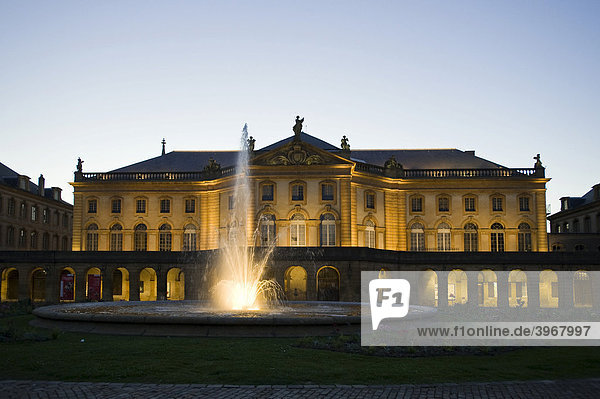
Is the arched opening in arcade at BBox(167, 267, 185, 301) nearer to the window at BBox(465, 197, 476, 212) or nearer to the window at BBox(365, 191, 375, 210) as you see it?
the window at BBox(365, 191, 375, 210)

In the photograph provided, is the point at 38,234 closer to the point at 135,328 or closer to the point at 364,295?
the point at 364,295

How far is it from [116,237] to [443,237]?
31.0 m

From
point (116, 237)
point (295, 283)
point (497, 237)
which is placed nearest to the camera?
point (295, 283)

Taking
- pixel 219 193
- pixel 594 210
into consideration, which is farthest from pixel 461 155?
pixel 219 193

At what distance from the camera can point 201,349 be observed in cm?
1717

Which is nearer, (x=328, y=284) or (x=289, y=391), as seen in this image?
(x=289, y=391)

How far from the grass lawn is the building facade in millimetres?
33685

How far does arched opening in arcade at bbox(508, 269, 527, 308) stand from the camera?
51.5 meters

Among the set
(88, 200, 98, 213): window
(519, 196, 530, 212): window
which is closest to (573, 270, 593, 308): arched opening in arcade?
(519, 196, 530, 212): window

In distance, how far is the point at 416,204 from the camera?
189 feet

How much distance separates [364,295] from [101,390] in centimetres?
3382

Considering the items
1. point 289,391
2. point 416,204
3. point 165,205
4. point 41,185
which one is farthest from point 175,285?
point 289,391

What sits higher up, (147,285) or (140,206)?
(140,206)

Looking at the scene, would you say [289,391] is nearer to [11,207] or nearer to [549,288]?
[549,288]
